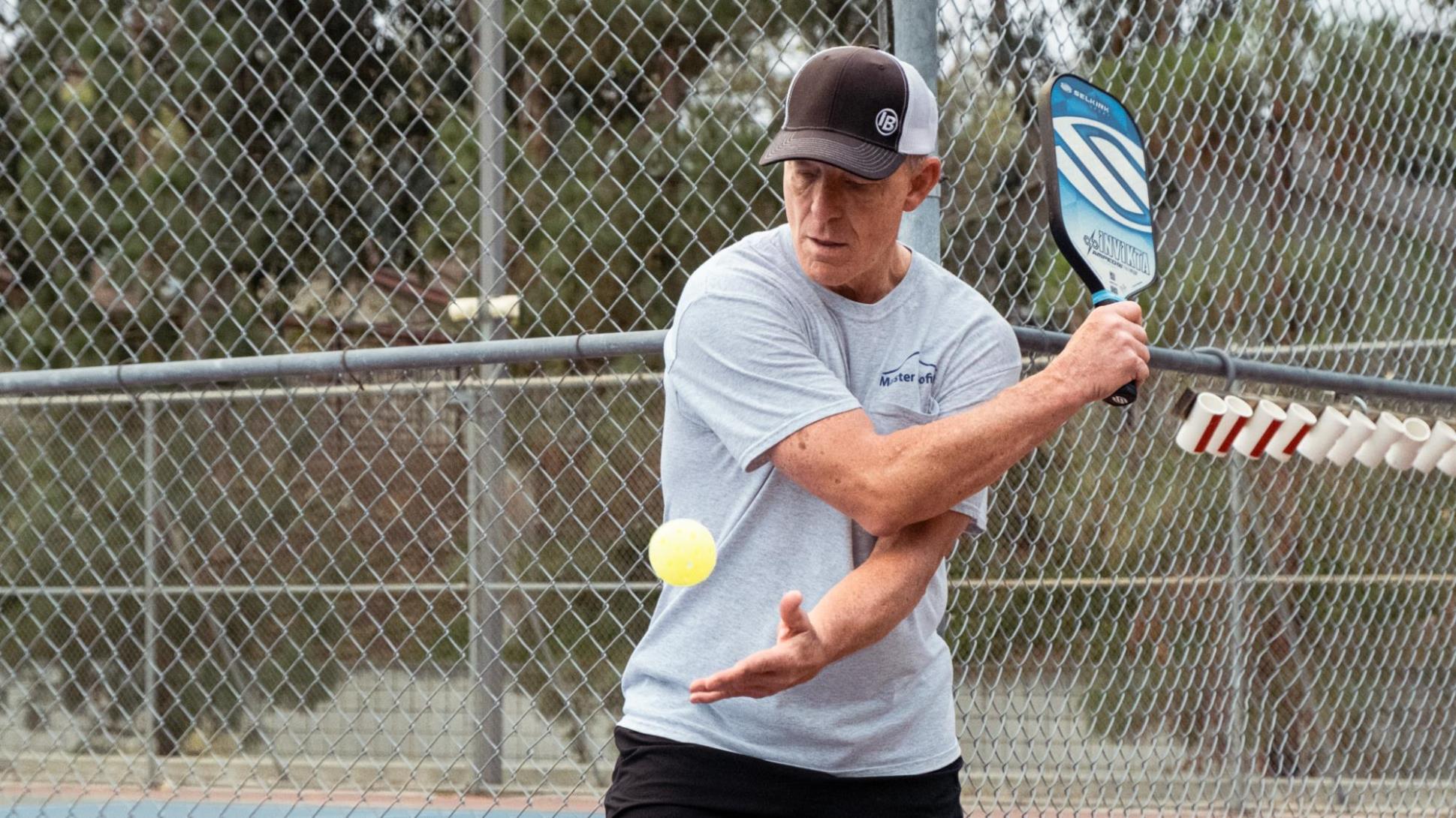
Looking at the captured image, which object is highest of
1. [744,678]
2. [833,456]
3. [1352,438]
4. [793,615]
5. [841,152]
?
[841,152]

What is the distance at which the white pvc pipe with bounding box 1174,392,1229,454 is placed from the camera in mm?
3502

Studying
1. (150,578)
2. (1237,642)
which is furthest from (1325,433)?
(150,578)

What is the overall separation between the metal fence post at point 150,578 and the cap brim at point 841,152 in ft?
16.5

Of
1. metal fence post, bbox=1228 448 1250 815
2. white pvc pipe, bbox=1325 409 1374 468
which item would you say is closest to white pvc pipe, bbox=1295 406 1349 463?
white pvc pipe, bbox=1325 409 1374 468

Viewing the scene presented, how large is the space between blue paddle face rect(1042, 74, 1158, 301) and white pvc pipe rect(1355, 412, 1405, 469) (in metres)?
1.72

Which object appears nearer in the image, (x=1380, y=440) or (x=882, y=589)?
(x=882, y=589)

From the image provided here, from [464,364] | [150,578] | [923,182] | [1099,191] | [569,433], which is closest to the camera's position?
[923,182]

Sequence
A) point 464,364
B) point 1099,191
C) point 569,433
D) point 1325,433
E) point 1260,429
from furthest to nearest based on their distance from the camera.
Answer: point 569,433, point 1325,433, point 1260,429, point 464,364, point 1099,191

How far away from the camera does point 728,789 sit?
1.92m

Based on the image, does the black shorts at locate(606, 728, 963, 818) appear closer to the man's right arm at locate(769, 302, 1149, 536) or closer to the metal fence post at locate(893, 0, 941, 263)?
the man's right arm at locate(769, 302, 1149, 536)

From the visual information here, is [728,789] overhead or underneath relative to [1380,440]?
underneath

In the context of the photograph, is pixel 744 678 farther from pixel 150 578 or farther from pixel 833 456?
pixel 150 578

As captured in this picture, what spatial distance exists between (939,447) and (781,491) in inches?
10.0

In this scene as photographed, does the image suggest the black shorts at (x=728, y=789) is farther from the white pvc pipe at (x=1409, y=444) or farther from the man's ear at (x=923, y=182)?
the white pvc pipe at (x=1409, y=444)
